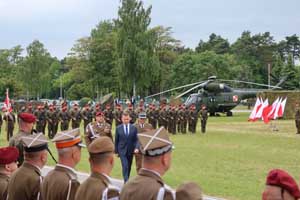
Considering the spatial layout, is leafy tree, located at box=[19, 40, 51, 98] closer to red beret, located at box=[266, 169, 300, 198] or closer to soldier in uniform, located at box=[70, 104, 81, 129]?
soldier in uniform, located at box=[70, 104, 81, 129]

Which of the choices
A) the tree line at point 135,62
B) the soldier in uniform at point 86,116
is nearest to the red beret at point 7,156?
the soldier in uniform at point 86,116

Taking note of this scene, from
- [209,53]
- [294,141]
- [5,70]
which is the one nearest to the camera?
[294,141]

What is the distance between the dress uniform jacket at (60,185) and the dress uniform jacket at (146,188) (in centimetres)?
73

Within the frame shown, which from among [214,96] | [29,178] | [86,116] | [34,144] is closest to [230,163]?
[34,144]

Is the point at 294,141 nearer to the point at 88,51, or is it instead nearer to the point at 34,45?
the point at 88,51

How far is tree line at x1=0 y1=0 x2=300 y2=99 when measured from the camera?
67.8 m

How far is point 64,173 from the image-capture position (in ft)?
15.3

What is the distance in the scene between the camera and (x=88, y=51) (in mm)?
88188

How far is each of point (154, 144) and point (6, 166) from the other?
1.96 metres

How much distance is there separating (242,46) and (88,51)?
3814 centimetres

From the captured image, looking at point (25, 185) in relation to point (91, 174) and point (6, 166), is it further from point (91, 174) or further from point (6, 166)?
point (91, 174)

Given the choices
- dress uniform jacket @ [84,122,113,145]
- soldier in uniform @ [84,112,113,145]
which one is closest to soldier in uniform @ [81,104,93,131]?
soldier in uniform @ [84,112,113,145]

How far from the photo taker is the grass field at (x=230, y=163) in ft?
40.3

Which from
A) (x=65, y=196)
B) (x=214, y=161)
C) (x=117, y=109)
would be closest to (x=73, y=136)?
(x=65, y=196)
